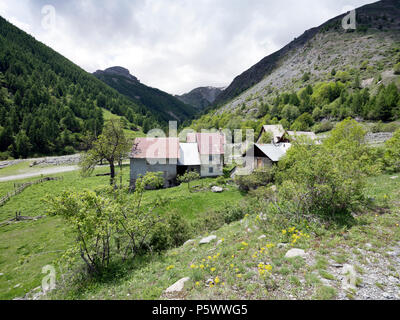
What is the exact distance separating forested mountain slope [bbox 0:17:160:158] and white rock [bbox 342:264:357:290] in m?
62.5

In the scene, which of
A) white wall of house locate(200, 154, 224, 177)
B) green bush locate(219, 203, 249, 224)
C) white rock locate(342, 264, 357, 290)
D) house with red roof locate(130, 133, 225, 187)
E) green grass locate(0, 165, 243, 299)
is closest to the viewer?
white rock locate(342, 264, 357, 290)

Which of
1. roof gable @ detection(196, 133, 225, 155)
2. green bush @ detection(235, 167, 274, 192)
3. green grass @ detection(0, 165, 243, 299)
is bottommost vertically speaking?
green grass @ detection(0, 165, 243, 299)

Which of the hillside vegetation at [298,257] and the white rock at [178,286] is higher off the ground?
the hillside vegetation at [298,257]

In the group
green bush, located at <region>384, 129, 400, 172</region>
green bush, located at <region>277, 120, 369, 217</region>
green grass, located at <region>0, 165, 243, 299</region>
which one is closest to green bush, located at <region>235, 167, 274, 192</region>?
green grass, located at <region>0, 165, 243, 299</region>

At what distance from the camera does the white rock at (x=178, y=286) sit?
541cm

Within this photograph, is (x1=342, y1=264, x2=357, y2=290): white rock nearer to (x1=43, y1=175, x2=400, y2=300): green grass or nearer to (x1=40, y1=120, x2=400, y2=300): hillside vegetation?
(x1=40, y1=120, x2=400, y2=300): hillside vegetation

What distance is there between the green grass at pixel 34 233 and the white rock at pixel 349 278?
9918 millimetres

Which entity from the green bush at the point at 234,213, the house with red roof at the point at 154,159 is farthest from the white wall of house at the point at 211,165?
the green bush at the point at 234,213

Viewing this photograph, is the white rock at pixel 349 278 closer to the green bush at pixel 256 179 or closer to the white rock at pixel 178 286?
the white rock at pixel 178 286

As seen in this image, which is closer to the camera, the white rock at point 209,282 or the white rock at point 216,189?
the white rock at point 209,282

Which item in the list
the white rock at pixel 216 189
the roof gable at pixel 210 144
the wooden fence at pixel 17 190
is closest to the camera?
the wooden fence at pixel 17 190

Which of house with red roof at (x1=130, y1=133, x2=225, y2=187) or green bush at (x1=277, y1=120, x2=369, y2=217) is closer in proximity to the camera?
green bush at (x1=277, y1=120, x2=369, y2=217)

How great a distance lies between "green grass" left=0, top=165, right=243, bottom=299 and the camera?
10.4 m
